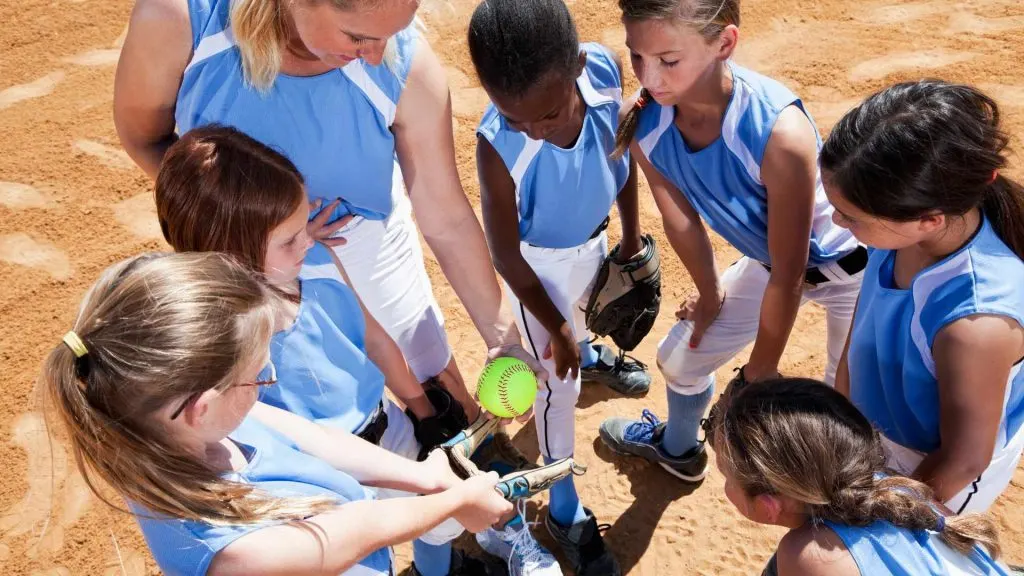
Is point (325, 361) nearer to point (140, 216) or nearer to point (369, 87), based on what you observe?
point (369, 87)

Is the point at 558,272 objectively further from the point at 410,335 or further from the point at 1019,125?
the point at 1019,125

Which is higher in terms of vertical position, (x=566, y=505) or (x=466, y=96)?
(x=466, y=96)

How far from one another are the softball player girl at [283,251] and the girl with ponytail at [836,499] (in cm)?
110

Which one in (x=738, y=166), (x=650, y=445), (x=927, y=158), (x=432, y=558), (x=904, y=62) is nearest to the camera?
(x=927, y=158)

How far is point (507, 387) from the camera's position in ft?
8.87

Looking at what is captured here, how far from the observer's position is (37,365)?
4383mm

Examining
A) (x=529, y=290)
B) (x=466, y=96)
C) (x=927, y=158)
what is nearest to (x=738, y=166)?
(x=927, y=158)

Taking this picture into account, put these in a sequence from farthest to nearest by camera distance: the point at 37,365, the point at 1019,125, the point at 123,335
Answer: the point at 1019,125
the point at 37,365
the point at 123,335

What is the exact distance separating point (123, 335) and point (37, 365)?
10.4 feet

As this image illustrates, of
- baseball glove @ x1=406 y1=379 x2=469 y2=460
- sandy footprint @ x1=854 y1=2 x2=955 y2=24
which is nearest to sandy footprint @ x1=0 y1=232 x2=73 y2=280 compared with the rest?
baseball glove @ x1=406 y1=379 x2=469 y2=460

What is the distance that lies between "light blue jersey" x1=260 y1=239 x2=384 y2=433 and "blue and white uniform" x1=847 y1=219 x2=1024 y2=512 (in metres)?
1.45

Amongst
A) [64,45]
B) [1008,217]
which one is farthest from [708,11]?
[64,45]

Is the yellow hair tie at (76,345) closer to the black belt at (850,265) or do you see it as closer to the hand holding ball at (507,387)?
the hand holding ball at (507,387)

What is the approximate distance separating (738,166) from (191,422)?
1.82 m
